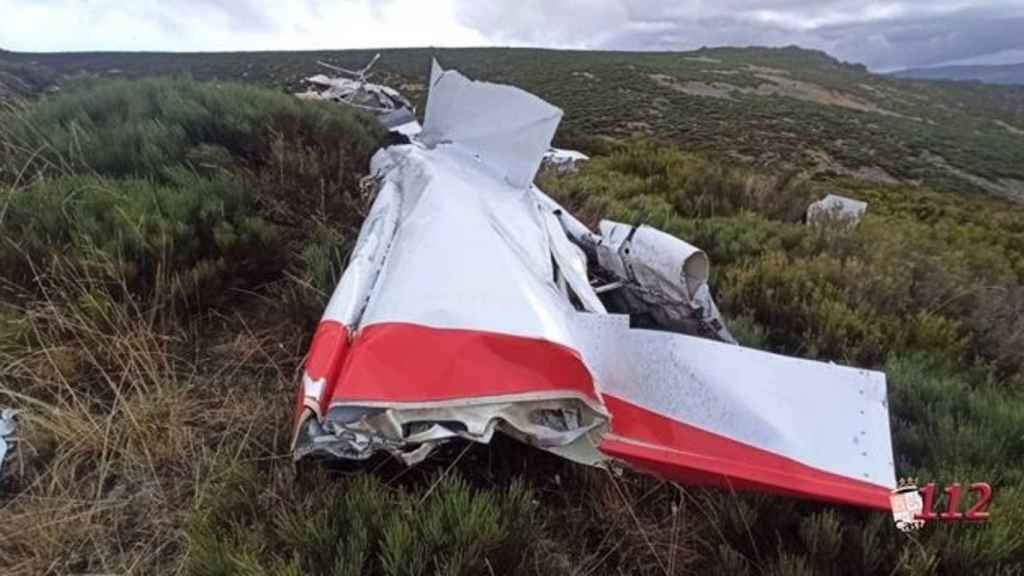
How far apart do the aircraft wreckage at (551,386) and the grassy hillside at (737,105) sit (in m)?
12.7

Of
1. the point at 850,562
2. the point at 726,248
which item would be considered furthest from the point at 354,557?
the point at 726,248

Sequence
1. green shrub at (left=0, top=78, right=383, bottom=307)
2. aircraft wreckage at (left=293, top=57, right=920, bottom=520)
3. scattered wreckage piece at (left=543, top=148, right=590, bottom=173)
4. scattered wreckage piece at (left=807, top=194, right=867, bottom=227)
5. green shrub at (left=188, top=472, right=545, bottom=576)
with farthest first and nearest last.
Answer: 1. scattered wreckage piece at (left=543, top=148, right=590, bottom=173)
2. scattered wreckage piece at (left=807, top=194, right=867, bottom=227)
3. green shrub at (left=0, top=78, right=383, bottom=307)
4. aircraft wreckage at (left=293, top=57, right=920, bottom=520)
5. green shrub at (left=188, top=472, right=545, bottom=576)

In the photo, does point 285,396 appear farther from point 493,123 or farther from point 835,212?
point 835,212

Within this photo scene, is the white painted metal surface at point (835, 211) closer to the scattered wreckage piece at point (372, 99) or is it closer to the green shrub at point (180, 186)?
the scattered wreckage piece at point (372, 99)

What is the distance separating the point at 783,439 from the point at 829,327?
2011 mm

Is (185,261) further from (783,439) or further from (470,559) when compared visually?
(783,439)

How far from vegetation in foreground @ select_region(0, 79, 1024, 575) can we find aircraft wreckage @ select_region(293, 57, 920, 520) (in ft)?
0.58

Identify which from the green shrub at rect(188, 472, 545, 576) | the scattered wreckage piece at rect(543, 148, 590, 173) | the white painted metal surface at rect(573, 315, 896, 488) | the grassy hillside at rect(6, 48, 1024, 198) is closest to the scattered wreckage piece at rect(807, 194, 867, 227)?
the scattered wreckage piece at rect(543, 148, 590, 173)

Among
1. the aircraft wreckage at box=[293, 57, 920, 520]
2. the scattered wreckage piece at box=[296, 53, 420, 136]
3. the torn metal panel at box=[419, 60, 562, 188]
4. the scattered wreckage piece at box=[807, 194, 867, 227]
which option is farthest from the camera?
the scattered wreckage piece at box=[296, 53, 420, 136]

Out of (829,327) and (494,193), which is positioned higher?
(494,193)

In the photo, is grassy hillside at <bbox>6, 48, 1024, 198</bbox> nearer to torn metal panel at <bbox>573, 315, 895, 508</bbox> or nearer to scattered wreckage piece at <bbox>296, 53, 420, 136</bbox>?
scattered wreckage piece at <bbox>296, 53, 420, 136</bbox>

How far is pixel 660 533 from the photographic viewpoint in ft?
7.19

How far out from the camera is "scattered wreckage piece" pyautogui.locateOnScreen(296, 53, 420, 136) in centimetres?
845

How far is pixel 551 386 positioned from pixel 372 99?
41.7 feet
